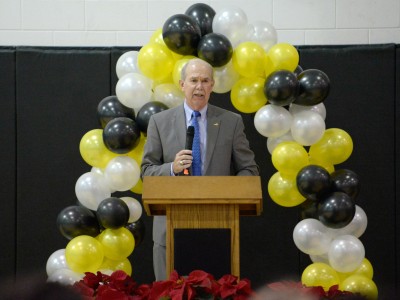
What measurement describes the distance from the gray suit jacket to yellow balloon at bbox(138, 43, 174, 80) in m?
0.55

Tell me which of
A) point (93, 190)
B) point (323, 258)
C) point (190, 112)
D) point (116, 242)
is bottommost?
point (323, 258)

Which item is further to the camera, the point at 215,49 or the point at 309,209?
the point at 309,209

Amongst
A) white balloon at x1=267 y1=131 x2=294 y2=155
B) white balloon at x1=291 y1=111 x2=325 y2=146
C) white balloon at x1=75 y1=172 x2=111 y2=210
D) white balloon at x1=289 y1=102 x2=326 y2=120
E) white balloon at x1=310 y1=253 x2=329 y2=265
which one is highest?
white balloon at x1=289 y1=102 x2=326 y2=120

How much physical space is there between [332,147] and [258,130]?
0.44m

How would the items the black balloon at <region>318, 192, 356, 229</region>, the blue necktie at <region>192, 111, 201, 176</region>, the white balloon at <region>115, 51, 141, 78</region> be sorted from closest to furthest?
the blue necktie at <region>192, 111, 201, 176</region>
the black balloon at <region>318, 192, 356, 229</region>
the white balloon at <region>115, 51, 141, 78</region>

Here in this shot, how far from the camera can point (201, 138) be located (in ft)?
13.3

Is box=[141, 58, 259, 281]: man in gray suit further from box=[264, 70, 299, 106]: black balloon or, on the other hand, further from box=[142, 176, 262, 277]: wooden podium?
box=[142, 176, 262, 277]: wooden podium

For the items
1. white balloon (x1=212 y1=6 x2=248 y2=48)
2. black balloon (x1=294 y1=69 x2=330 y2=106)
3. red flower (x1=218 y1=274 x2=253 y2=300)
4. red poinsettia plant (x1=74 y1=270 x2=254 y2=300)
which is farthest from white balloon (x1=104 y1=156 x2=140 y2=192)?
red flower (x1=218 y1=274 x2=253 y2=300)

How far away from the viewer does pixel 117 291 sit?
8.88 feet

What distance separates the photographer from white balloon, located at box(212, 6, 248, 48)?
4.66 meters

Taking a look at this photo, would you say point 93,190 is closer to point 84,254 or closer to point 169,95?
point 84,254

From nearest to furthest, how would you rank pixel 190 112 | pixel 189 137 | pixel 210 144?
pixel 189 137, pixel 210 144, pixel 190 112

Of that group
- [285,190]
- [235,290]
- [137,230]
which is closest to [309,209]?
[285,190]

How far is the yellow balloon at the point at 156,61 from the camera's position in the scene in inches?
183
